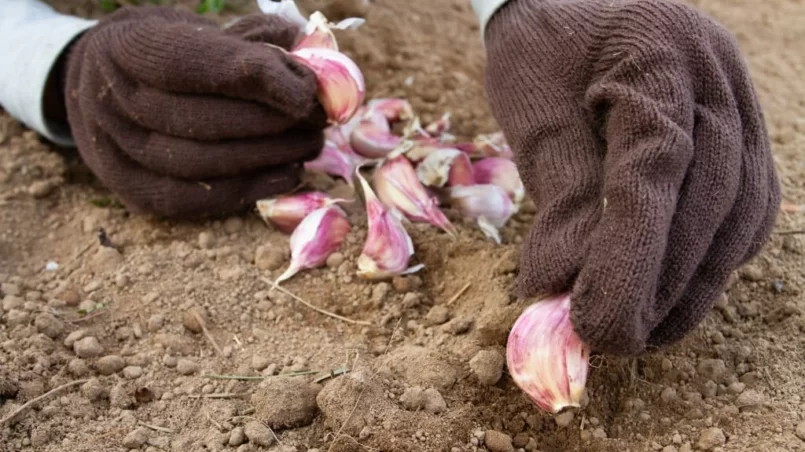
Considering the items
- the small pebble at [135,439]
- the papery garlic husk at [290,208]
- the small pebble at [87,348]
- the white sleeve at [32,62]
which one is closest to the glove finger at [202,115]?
the papery garlic husk at [290,208]

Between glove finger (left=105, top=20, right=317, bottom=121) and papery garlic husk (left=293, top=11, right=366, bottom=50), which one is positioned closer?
glove finger (left=105, top=20, right=317, bottom=121)

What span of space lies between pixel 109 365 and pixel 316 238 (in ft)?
1.24

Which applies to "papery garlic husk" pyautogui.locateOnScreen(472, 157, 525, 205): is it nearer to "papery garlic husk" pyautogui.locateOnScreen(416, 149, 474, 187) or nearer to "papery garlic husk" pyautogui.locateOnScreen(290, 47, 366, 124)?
"papery garlic husk" pyautogui.locateOnScreen(416, 149, 474, 187)

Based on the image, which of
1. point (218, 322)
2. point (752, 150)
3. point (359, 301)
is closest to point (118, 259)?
point (218, 322)

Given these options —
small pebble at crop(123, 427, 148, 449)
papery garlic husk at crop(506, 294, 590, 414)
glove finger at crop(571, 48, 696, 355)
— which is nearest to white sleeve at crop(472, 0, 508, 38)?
glove finger at crop(571, 48, 696, 355)

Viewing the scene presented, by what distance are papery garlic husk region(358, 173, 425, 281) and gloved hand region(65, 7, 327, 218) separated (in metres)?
0.21

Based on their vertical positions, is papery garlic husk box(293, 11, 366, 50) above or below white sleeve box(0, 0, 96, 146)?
above

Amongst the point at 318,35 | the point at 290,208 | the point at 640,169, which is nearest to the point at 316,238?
the point at 290,208

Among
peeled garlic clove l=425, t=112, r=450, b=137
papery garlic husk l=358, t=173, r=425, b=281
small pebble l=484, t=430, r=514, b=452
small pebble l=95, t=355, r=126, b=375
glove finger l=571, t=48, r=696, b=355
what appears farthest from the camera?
peeled garlic clove l=425, t=112, r=450, b=137

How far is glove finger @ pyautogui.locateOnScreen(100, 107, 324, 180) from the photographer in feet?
4.42

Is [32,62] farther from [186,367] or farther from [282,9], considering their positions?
[186,367]

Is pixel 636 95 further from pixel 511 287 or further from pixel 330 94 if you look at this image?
pixel 330 94

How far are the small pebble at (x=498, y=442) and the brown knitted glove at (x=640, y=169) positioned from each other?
0.58 feet

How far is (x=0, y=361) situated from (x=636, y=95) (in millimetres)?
909
